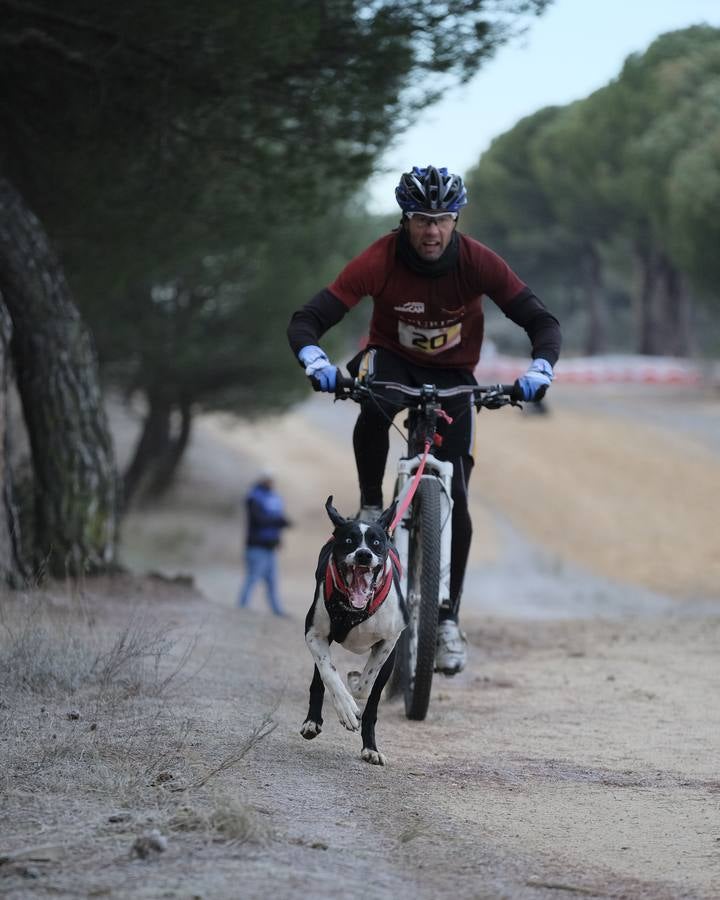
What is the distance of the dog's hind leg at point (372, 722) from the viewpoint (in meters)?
6.35

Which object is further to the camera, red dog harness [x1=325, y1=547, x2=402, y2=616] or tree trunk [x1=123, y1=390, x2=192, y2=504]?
tree trunk [x1=123, y1=390, x2=192, y2=504]

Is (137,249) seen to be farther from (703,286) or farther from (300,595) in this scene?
(703,286)

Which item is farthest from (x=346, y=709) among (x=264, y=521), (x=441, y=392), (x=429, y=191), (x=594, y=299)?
(x=594, y=299)

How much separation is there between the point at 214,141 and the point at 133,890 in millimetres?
10369

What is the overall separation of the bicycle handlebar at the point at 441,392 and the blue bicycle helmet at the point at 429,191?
2.88 feet

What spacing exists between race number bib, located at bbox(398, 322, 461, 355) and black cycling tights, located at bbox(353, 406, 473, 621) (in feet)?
1.41

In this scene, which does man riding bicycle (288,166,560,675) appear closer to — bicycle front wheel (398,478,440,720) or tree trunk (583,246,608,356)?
bicycle front wheel (398,478,440,720)

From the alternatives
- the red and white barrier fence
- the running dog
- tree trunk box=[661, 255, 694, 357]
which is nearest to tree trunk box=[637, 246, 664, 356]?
tree trunk box=[661, 255, 694, 357]

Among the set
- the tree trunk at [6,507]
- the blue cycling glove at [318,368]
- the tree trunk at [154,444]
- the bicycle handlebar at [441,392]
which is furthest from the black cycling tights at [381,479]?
the tree trunk at [154,444]

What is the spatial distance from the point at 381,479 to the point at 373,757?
185cm

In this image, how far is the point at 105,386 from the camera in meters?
29.2

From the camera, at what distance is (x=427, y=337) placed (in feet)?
24.8

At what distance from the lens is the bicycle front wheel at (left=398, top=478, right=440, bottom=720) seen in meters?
7.23

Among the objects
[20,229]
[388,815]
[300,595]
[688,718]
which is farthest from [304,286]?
[388,815]
